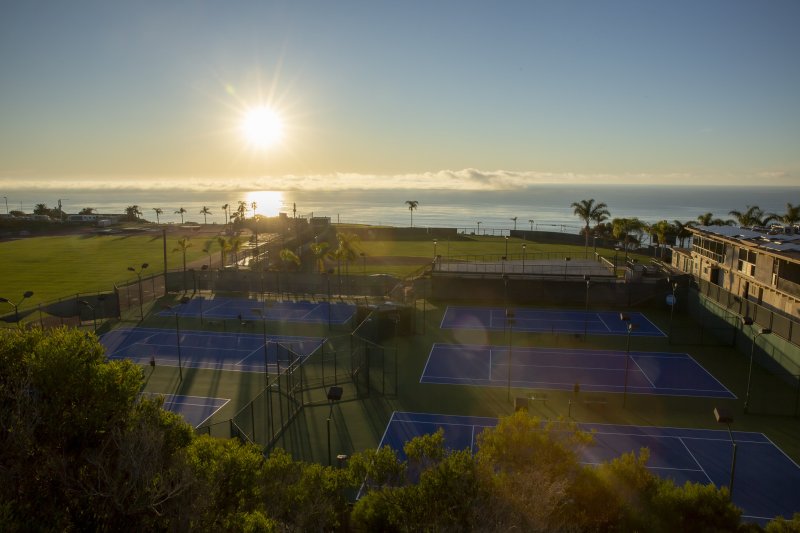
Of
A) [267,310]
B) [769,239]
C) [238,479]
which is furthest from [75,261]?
[769,239]

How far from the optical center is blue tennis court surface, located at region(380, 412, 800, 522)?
16.5m

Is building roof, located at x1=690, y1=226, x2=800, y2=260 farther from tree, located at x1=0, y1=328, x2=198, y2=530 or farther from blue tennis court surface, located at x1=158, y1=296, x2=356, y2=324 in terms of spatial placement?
tree, located at x1=0, y1=328, x2=198, y2=530

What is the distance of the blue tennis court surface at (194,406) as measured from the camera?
71.7ft

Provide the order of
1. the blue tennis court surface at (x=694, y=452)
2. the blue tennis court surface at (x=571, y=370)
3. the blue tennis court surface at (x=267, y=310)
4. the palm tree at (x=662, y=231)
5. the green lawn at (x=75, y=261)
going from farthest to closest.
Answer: the palm tree at (x=662, y=231) → the green lawn at (x=75, y=261) → the blue tennis court surface at (x=267, y=310) → the blue tennis court surface at (x=571, y=370) → the blue tennis court surface at (x=694, y=452)

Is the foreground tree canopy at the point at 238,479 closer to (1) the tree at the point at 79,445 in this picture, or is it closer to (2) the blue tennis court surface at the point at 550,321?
(1) the tree at the point at 79,445

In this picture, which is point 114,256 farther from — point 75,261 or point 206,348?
point 206,348

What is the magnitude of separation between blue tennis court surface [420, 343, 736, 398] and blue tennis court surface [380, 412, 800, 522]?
4131 mm

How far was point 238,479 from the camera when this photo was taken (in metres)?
11.1

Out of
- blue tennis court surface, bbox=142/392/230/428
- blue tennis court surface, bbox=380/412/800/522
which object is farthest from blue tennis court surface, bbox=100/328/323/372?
blue tennis court surface, bbox=380/412/800/522

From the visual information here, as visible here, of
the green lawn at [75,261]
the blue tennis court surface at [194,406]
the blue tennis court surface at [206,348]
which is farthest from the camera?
the green lawn at [75,261]

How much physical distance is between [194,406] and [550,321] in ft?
80.4

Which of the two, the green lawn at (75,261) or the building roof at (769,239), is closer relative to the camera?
the building roof at (769,239)

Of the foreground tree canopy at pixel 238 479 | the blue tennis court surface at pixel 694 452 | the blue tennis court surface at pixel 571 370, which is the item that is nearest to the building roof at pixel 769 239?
the blue tennis court surface at pixel 571 370

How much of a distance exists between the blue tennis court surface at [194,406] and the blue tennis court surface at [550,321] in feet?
55.1
